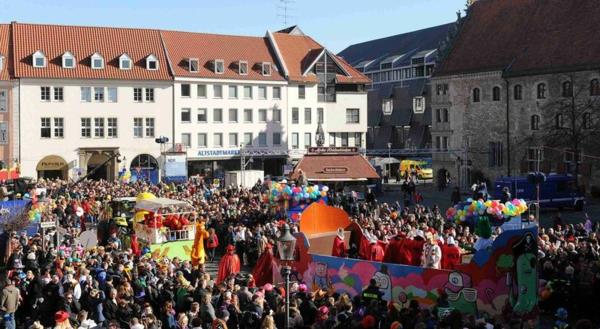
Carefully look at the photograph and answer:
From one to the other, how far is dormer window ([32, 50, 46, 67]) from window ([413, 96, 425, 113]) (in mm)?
37689

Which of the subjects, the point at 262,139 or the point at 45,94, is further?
the point at 262,139

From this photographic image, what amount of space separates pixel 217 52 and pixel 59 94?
12406 mm

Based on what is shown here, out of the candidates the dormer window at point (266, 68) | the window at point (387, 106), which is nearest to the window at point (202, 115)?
the dormer window at point (266, 68)

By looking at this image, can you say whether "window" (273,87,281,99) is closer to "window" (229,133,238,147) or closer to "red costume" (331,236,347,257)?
"window" (229,133,238,147)

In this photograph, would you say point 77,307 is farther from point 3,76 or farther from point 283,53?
point 283,53

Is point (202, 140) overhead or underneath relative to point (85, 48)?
underneath

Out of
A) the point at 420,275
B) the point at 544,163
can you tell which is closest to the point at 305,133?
the point at 544,163

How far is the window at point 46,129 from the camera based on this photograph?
53156 millimetres

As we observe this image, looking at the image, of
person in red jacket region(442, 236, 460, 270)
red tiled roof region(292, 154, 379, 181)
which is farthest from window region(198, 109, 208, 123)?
person in red jacket region(442, 236, 460, 270)

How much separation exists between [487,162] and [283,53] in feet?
59.2

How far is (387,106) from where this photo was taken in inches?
3265

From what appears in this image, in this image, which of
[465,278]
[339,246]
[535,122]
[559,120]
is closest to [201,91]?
[535,122]

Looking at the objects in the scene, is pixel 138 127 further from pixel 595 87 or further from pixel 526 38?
pixel 595 87

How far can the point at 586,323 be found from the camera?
1068cm
